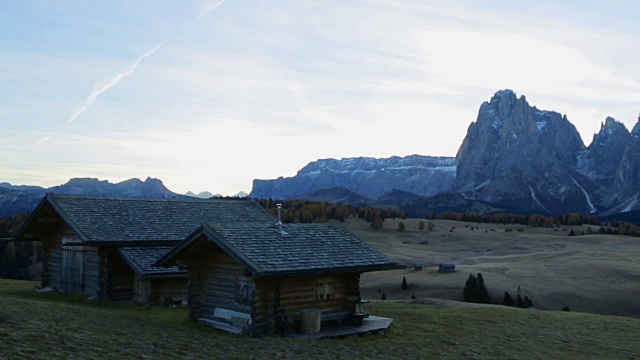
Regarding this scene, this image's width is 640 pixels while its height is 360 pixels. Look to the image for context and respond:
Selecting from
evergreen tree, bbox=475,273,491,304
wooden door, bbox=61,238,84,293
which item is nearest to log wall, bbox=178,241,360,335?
wooden door, bbox=61,238,84,293

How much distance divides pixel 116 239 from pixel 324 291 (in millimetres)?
11644

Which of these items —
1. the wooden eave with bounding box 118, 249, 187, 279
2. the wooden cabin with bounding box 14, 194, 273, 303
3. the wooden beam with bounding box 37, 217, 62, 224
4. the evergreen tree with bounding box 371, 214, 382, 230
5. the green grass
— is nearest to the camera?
the green grass

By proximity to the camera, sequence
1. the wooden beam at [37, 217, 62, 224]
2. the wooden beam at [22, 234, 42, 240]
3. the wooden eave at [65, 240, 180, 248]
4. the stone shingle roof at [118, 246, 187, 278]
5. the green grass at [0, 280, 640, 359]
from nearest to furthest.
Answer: the green grass at [0, 280, 640, 359] < the stone shingle roof at [118, 246, 187, 278] < the wooden eave at [65, 240, 180, 248] < the wooden beam at [37, 217, 62, 224] < the wooden beam at [22, 234, 42, 240]

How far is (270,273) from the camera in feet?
68.0

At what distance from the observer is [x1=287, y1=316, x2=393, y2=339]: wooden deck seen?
21688mm

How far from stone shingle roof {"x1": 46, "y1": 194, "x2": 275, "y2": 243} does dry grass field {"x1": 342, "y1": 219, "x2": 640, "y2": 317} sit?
46.4 ft

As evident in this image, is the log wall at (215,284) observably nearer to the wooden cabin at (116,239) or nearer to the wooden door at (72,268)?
the wooden cabin at (116,239)

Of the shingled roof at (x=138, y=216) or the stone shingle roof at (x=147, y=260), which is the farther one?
the shingled roof at (x=138, y=216)

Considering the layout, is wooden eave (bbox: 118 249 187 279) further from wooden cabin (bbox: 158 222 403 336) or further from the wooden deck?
the wooden deck

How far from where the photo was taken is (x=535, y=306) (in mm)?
56219

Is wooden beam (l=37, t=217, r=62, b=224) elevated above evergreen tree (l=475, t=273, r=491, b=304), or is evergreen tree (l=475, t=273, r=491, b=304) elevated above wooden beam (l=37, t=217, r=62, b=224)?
wooden beam (l=37, t=217, r=62, b=224)

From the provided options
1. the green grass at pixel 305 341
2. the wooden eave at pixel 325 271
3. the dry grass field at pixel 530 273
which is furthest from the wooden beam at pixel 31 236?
the dry grass field at pixel 530 273

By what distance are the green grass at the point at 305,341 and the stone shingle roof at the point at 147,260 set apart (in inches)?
63.5

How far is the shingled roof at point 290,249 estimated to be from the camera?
70.1 feet
